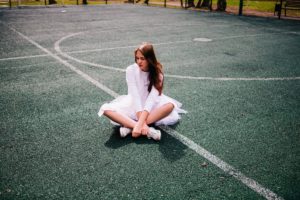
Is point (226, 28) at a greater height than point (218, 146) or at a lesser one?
greater

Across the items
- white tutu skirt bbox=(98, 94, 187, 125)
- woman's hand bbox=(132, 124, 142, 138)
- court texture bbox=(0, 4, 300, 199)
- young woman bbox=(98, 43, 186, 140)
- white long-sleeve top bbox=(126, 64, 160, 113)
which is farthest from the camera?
white tutu skirt bbox=(98, 94, 187, 125)

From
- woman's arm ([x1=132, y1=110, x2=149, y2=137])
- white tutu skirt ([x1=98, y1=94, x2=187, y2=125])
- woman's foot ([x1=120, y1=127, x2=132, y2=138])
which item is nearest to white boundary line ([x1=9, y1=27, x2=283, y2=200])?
white tutu skirt ([x1=98, y1=94, x2=187, y2=125])

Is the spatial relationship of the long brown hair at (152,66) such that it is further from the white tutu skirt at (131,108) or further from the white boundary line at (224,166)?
the white boundary line at (224,166)

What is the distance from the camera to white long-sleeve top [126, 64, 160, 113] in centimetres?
412

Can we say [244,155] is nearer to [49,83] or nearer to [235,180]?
[235,180]

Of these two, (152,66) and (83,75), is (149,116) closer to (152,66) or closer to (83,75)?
(152,66)

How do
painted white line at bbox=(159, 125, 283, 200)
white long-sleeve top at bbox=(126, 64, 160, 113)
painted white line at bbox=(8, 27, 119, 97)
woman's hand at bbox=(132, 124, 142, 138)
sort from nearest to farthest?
painted white line at bbox=(159, 125, 283, 200) → woman's hand at bbox=(132, 124, 142, 138) → white long-sleeve top at bbox=(126, 64, 160, 113) → painted white line at bbox=(8, 27, 119, 97)

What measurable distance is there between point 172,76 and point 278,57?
142 inches

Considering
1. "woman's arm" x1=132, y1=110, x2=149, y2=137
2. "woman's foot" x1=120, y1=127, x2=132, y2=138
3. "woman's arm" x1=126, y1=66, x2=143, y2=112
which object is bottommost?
"woman's foot" x1=120, y1=127, x2=132, y2=138

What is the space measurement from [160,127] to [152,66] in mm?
917

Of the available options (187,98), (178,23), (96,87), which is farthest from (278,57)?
(178,23)

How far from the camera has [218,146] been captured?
12.4 ft

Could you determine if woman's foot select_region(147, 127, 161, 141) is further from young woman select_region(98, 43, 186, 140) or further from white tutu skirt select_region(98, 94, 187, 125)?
white tutu skirt select_region(98, 94, 187, 125)

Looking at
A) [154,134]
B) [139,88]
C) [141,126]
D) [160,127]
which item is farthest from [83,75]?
[154,134]
